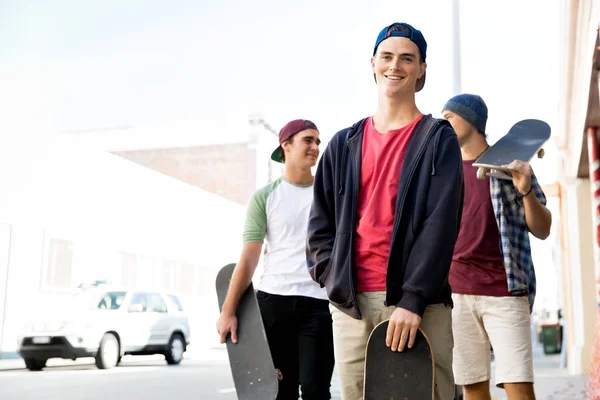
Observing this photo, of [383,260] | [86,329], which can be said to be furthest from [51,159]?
[383,260]

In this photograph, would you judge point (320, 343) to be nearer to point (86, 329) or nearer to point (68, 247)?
point (86, 329)

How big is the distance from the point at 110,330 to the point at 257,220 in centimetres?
1215

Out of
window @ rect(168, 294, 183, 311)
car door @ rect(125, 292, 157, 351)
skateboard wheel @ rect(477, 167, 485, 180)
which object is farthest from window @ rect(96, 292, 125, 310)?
skateboard wheel @ rect(477, 167, 485, 180)

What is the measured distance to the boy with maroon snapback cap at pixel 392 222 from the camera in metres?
2.54

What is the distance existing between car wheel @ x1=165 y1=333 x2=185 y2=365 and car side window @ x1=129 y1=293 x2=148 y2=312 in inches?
37.9

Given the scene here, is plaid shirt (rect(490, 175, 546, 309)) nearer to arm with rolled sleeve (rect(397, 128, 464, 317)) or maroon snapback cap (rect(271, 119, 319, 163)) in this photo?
arm with rolled sleeve (rect(397, 128, 464, 317))

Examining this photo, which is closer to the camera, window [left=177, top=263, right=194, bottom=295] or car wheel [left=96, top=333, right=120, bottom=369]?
car wheel [left=96, top=333, right=120, bottom=369]

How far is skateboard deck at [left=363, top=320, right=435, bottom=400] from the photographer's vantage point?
2.44 meters

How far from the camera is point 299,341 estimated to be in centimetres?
442

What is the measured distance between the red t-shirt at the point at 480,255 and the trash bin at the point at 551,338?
1901cm

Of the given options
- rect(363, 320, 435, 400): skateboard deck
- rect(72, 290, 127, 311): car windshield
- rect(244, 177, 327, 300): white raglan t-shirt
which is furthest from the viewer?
rect(72, 290, 127, 311): car windshield

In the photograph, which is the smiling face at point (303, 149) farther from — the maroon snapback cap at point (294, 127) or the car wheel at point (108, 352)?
the car wheel at point (108, 352)

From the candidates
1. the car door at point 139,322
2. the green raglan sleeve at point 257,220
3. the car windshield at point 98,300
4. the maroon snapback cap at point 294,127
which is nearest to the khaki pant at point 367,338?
the green raglan sleeve at point 257,220

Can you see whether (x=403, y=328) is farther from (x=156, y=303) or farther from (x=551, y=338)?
(x=551, y=338)
